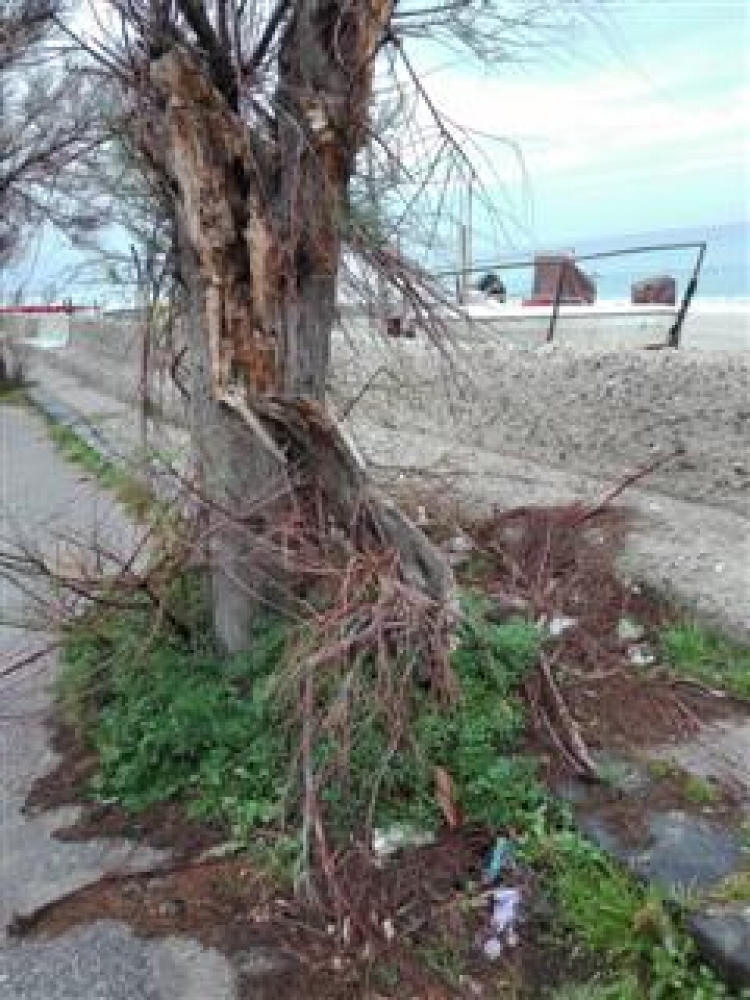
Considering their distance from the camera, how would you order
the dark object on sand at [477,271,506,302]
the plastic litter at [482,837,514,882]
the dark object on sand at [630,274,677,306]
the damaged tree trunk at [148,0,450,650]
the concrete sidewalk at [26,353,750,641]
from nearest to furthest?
the plastic litter at [482,837,514,882] < the damaged tree trunk at [148,0,450,650] < the concrete sidewalk at [26,353,750,641] < the dark object on sand at [477,271,506,302] < the dark object on sand at [630,274,677,306]

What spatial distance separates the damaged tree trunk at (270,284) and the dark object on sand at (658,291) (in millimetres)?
11364

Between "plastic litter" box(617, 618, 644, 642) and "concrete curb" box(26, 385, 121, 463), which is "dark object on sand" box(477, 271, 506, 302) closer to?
"plastic litter" box(617, 618, 644, 642)

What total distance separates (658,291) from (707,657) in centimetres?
1156

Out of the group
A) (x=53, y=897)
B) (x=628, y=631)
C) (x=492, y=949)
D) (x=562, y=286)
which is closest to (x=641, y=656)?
(x=628, y=631)

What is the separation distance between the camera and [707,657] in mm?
4230

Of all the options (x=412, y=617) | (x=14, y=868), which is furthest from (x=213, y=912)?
(x=412, y=617)

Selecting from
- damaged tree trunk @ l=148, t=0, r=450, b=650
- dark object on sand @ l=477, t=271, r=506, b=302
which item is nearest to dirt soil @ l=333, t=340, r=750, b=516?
dark object on sand @ l=477, t=271, r=506, b=302

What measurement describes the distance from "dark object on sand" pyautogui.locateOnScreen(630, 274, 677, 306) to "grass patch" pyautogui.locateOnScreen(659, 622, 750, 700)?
10.9 metres

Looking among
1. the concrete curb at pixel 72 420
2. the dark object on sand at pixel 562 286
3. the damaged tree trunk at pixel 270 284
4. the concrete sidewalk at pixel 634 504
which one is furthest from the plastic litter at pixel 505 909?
the dark object on sand at pixel 562 286

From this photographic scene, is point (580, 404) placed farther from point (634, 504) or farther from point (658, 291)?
point (658, 291)

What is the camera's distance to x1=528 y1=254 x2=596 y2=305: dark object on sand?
422 inches

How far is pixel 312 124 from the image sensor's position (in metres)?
3.87

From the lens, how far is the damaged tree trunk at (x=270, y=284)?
3869 mm

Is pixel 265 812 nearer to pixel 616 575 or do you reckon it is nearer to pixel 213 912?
pixel 213 912
